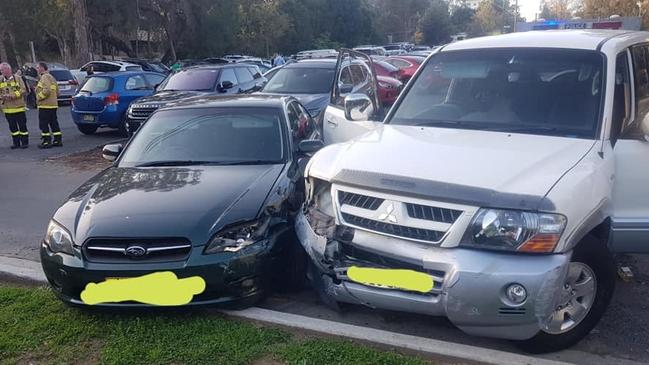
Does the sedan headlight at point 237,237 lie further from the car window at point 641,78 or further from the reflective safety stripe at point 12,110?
the reflective safety stripe at point 12,110

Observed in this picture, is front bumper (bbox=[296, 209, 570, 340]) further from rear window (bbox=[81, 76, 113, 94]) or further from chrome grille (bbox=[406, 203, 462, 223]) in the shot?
rear window (bbox=[81, 76, 113, 94])

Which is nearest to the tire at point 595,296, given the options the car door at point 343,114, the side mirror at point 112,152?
the car door at point 343,114

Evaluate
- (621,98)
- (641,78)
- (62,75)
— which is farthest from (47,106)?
(62,75)

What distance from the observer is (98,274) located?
14.0 feet

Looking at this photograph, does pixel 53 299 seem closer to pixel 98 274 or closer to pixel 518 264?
pixel 98 274

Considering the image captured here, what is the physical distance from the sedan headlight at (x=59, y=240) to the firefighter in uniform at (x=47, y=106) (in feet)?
30.4

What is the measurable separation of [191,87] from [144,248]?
9954 millimetres

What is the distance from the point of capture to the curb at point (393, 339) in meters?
3.77

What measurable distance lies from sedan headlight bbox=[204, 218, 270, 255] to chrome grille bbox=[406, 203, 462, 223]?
4.19ft

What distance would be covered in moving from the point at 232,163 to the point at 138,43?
4627 cm

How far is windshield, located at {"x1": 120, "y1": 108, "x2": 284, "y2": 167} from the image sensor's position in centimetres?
561

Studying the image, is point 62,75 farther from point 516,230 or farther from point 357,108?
point 516,230

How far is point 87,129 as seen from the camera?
604 inches

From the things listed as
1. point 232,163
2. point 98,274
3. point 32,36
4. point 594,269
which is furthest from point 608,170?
point 32,36
